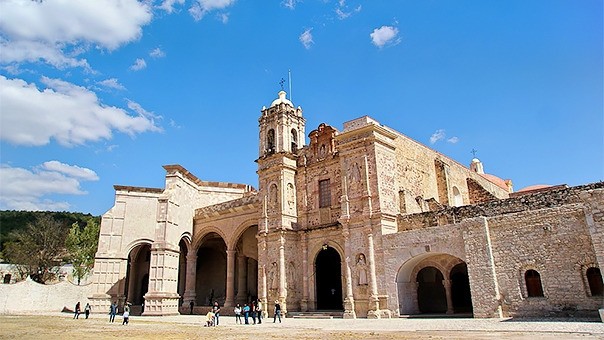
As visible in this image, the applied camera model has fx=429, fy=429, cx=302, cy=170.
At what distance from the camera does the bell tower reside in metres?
24.3

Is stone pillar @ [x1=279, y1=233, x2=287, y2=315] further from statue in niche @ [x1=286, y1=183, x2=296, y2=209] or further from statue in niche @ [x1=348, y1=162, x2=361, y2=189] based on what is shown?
statue in niche @ [x1=348, y1=162, x2=361, y2=189]

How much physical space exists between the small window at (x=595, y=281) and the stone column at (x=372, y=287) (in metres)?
8.54

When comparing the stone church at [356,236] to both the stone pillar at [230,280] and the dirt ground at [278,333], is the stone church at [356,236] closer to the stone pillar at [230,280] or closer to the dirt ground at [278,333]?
the stone pillar at [230,280]

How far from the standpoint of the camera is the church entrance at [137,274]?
34.8 metres

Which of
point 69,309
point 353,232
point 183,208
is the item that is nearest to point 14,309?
point 69,309

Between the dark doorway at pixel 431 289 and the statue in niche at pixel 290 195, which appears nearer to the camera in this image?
the dark doorway at pixel 431 289

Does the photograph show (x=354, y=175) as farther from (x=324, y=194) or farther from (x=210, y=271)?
(x=210, y=271)

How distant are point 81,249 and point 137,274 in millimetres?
10661

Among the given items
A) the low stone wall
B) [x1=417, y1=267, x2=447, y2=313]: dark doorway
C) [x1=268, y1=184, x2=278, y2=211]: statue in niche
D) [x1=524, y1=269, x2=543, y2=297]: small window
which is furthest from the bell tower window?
the low stone wall

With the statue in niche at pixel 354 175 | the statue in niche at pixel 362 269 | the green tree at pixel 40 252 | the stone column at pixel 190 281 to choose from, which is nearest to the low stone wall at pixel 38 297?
the stone column at pixel 190 281

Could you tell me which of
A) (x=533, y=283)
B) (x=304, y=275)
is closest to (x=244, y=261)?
(x=304, y=275)

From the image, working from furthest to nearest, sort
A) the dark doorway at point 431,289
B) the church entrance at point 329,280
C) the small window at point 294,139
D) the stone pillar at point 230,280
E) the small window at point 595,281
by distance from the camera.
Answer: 1. the stone pillar at point 230,280
2. the small window at point 294,139
3. the church entrance at point 329,280
4. the dark doorway at point 431,289
5. the small window at point 595,281

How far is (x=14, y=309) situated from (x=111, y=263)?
972cm

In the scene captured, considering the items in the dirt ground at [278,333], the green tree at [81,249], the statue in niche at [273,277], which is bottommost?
the dirt ground at [278,333]
